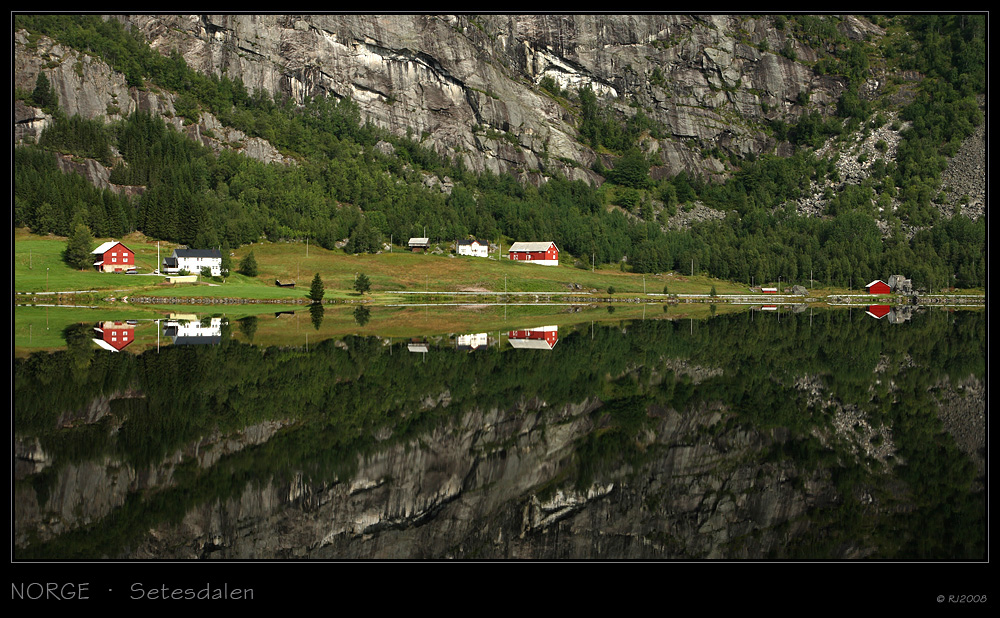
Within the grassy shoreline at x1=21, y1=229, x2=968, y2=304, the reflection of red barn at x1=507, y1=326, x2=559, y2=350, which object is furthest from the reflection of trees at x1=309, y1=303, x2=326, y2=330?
the reflection of red barn at x1=507, y1=326, x2=559, y2=350

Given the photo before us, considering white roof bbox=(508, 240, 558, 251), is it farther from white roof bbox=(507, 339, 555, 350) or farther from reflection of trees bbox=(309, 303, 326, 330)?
white roof bbox=(507, 339, 555, 350)

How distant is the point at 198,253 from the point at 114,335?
6710 cm

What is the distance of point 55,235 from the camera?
11531 cm

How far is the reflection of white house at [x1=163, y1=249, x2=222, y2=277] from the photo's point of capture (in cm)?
10300

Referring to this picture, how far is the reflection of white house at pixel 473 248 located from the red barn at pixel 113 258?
2630 inches

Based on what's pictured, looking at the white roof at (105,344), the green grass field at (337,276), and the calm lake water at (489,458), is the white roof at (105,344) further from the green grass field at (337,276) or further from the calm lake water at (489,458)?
the green grass field at (337,276)

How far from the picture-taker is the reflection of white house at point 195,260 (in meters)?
103

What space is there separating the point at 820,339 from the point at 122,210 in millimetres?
113443

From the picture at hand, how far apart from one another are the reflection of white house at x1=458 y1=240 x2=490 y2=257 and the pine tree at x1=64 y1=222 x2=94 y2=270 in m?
71.7

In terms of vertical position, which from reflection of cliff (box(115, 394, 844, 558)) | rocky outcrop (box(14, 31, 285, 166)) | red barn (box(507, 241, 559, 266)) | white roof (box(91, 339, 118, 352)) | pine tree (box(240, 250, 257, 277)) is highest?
rocky outcrop (box(14, 31, 285, 166))

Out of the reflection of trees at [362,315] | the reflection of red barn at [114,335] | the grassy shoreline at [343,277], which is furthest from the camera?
the grassy shoreline at [343,277]

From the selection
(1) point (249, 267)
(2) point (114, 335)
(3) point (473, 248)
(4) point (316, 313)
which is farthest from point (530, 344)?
(3) point (473, 248)

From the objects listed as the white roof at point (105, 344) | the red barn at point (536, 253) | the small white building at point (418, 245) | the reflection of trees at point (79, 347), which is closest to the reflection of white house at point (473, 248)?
the red barn at point (536, 253)
